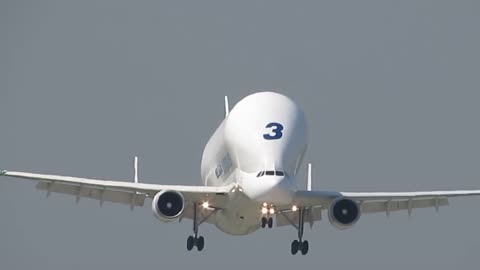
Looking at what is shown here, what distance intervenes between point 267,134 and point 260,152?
32.4 inches

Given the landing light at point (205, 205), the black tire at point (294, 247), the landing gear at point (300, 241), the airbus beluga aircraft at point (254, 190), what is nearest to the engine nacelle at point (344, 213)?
the airbus beluga aircraft at point (254, 190)

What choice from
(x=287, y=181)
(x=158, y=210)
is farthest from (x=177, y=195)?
(x=287, y=181)

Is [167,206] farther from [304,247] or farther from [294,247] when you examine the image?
[304,247]

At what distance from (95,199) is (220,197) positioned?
24.2 ft

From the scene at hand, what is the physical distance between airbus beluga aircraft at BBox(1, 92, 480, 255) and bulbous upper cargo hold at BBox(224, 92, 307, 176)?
38mm

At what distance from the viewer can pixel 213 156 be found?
8906cm

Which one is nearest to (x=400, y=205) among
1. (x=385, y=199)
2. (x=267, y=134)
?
(x=385, y=199)

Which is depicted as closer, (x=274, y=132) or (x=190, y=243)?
(x=274, y=132)

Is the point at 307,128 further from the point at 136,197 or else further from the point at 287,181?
the point at 136,197

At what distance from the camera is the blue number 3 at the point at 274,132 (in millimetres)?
81125

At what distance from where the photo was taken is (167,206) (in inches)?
3334

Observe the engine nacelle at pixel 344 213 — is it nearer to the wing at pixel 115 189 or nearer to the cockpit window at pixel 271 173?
the wing at pixel 115 189

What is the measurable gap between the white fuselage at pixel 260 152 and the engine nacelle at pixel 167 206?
79.0 inches

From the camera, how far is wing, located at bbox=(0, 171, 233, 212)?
278 ft
